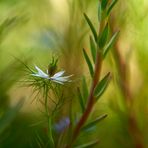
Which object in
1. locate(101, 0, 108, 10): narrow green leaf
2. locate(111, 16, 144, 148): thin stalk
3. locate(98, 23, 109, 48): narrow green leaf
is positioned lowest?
locate(111, 16, 144, 148): thin stalk

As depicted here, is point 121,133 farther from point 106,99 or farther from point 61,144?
point 61,144

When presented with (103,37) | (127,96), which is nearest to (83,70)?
(127,96)

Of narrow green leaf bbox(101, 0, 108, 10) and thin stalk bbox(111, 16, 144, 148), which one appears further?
thin stalk bbox(111, 16, 144, 148)

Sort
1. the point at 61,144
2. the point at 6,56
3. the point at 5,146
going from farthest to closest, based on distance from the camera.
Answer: the point at 6,56 → the point at 5,146 → the point at 61,144

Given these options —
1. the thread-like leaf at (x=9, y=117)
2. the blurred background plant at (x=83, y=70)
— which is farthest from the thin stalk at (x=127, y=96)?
the thread-like leaf at (x=9, y=117)

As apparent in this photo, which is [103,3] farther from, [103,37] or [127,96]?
[127,96]

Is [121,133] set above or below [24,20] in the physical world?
below

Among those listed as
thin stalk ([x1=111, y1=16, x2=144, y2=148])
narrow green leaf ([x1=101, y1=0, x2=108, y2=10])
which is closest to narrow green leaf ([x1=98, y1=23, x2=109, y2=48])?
narrow green leaf ([x1=101, y1=0, x2=108, y2=10])

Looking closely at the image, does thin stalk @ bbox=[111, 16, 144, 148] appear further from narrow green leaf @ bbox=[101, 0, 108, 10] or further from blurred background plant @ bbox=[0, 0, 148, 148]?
narrow green leaf @ bbox=[101, 0, 108, 10]

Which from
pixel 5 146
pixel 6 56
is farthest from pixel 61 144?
pixel 6 56
